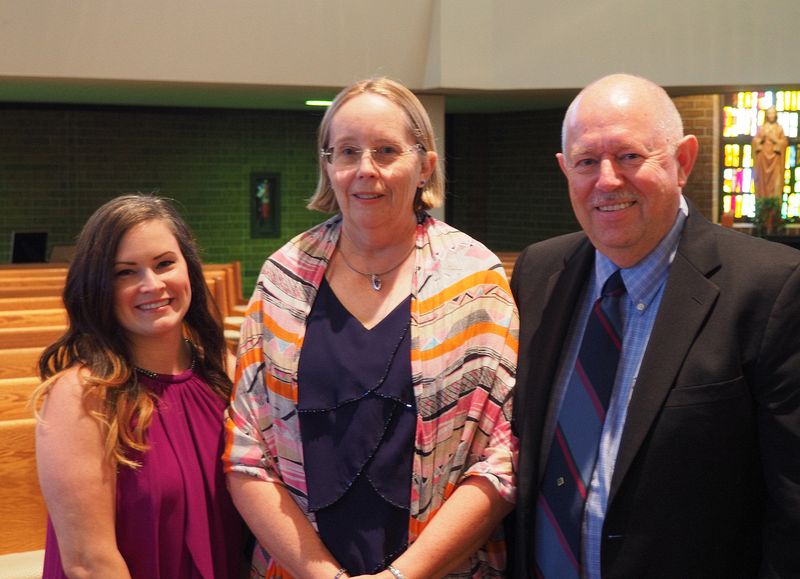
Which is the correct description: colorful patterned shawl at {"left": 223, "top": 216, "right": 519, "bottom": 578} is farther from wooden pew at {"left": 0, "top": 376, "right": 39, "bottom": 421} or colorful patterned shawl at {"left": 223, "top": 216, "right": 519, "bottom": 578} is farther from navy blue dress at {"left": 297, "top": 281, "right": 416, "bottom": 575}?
wooden pew at {"left": 0, "top": 376, "right": 39, "bottom": 421}

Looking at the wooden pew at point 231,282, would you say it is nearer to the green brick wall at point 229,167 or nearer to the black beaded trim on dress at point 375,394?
the green brick wall at point 229,167

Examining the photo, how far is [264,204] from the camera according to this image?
46.2ft

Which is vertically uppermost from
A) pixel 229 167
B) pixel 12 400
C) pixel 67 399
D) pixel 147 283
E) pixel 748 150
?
pixel 748 150

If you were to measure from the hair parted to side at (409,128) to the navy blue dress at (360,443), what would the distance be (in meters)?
0.37

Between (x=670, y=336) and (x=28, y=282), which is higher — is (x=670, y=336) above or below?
above

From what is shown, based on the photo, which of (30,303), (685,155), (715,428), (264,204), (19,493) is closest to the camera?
(715,428)

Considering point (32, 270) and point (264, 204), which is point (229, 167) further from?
point (32, 270)

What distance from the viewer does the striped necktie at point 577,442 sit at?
6.97ft

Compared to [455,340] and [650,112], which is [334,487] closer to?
[455,340]

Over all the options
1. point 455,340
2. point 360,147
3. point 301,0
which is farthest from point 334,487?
point 301,0

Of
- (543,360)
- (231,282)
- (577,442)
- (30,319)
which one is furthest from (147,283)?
(231,282)

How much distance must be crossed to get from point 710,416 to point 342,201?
0.95m

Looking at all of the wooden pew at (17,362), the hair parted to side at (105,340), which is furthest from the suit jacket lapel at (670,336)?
the wooden pew at (17,362)

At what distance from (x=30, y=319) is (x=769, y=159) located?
1004 centimetres
